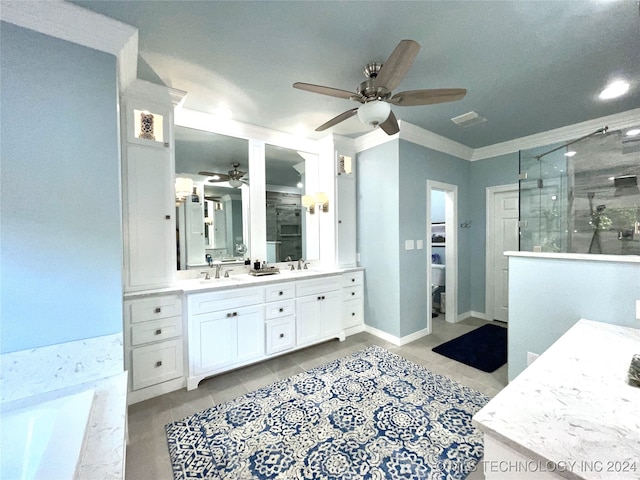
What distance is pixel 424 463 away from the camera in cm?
158

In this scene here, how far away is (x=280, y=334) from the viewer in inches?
114

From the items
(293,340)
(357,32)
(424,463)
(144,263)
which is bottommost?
(424,463)

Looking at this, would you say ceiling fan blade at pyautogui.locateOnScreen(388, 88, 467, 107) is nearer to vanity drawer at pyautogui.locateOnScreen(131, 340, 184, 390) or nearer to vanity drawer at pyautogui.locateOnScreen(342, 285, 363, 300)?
vanity drawer at pyautogui.locateOnScreen(342, 285, 363, 300)

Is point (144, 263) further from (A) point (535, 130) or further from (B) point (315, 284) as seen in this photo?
(A) point (535, 130)

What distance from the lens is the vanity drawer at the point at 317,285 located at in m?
3.06

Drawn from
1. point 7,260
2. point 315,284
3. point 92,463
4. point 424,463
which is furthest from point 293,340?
point 7,260

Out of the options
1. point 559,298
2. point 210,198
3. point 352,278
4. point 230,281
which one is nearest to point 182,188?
point 210,198

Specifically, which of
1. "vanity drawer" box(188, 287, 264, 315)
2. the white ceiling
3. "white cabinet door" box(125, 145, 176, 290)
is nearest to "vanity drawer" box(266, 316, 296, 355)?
"vanity drawer" box(188, 287, 264, 315)

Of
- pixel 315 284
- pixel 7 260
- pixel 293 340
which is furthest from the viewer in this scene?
pixel 315 284

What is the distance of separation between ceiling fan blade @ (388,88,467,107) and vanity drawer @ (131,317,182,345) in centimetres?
268

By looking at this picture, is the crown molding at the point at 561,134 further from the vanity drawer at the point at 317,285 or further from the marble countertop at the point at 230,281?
the vanity drawer at the point at 317,285

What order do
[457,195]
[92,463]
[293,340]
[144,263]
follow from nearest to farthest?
[92,463], [144,263], [293,340], [457,195]

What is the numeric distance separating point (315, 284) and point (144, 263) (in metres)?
1.80

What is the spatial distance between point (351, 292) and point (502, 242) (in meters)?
2.61
